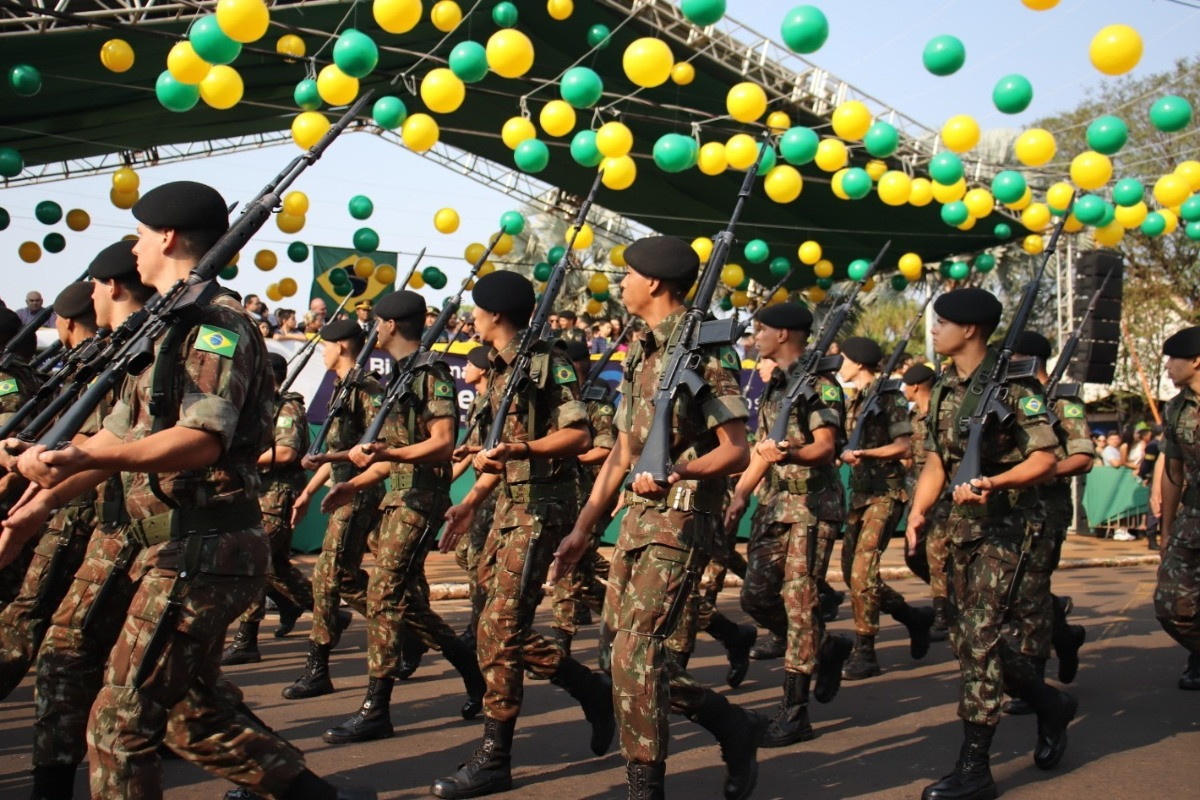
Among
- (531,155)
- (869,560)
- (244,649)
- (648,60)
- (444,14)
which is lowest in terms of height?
(244,649)

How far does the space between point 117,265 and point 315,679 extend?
9.73ft

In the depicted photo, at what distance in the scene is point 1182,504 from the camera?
663 centimetres

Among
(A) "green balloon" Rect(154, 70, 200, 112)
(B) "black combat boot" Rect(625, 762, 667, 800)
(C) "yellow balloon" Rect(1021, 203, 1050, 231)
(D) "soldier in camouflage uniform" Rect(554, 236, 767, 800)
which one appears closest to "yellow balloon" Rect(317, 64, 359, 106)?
(A) "green balloon" Rect(154, 70, 200, 112)

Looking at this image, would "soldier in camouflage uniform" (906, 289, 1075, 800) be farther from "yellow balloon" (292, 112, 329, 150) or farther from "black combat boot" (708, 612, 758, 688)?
"yellow balloon" (292, 112, 329, 150)

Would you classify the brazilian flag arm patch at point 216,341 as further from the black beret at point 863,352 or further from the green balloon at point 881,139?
the green balloon at point 881,139

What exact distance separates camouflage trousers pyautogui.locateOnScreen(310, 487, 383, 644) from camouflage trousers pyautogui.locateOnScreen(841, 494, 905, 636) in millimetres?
3347

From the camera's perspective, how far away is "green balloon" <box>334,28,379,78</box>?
29.7 feet

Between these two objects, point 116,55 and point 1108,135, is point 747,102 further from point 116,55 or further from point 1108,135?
point 116,55

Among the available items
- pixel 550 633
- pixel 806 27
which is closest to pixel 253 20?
pixel 806 27

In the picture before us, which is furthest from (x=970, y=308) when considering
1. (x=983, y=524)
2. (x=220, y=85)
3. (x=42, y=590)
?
(x=220, y=85)

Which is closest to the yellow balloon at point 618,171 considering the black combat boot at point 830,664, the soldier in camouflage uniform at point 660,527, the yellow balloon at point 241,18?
the yellow balloon at point 241,18

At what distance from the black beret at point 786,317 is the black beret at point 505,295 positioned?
6.26 feet

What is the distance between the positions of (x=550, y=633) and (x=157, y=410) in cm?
552

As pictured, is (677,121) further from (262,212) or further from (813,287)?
(262,212)
